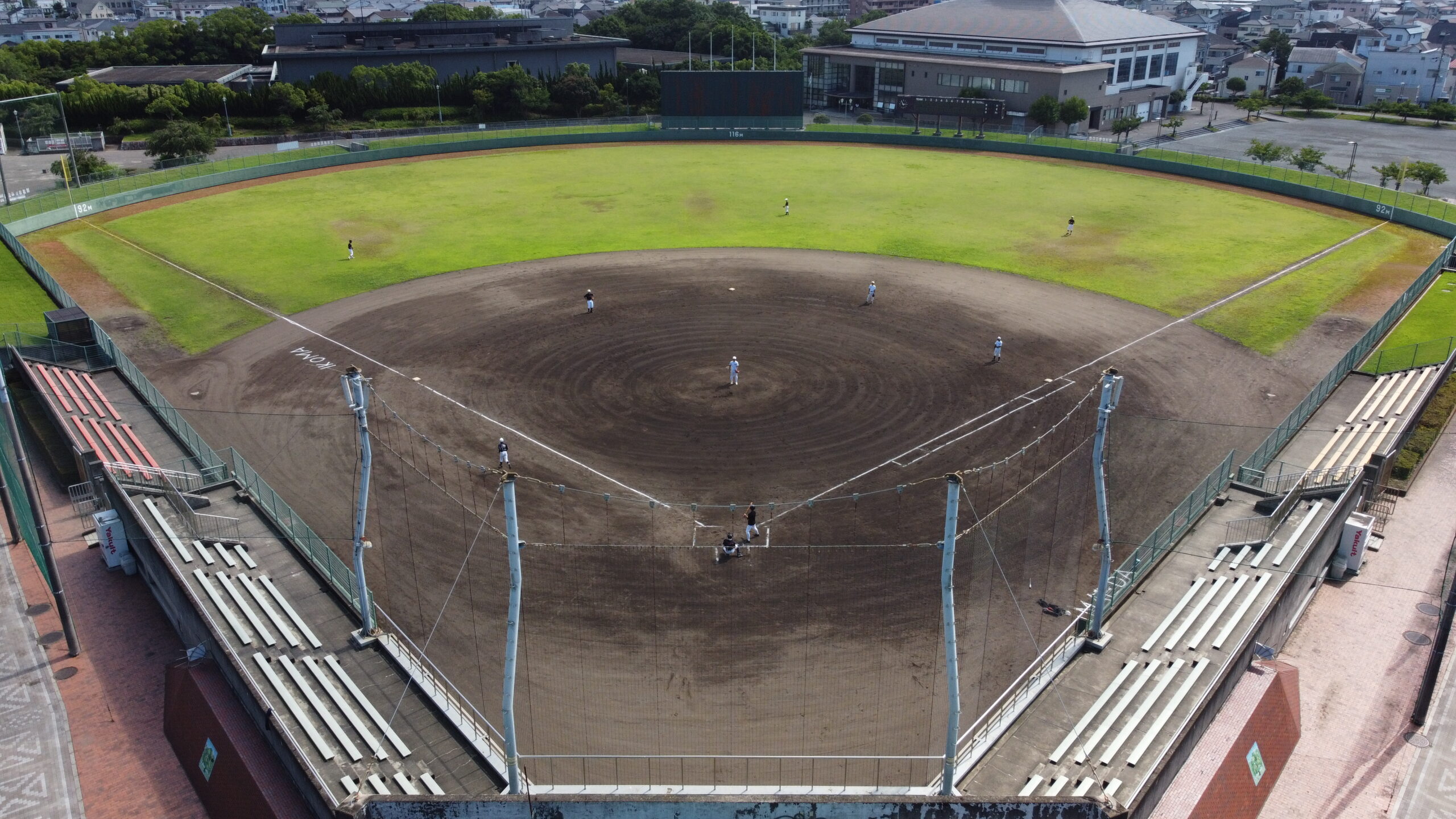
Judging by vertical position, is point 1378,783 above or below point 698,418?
below

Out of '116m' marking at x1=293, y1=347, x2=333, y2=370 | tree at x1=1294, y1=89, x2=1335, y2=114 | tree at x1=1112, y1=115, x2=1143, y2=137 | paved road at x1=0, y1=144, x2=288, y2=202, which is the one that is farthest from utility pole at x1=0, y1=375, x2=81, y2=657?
tree at x1=1294, y1=89, x2=1335, y2=114

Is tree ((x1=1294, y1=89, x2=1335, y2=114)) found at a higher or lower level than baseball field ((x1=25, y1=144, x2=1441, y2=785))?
higher

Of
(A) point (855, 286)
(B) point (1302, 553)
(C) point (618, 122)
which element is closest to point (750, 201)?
(A) point (855, 286)

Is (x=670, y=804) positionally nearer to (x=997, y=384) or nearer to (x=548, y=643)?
(x=548, y=643)

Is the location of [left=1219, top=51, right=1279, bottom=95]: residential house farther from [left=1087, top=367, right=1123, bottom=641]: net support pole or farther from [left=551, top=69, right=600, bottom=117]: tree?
[left=1087, top=367, right=1123, bottom=641]: net support pole

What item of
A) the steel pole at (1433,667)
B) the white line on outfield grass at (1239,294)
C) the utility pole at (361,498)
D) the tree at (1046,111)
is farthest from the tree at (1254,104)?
Result: the utility pole at (361,498)

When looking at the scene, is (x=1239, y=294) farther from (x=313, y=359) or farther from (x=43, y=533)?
(x=43, y=533)
